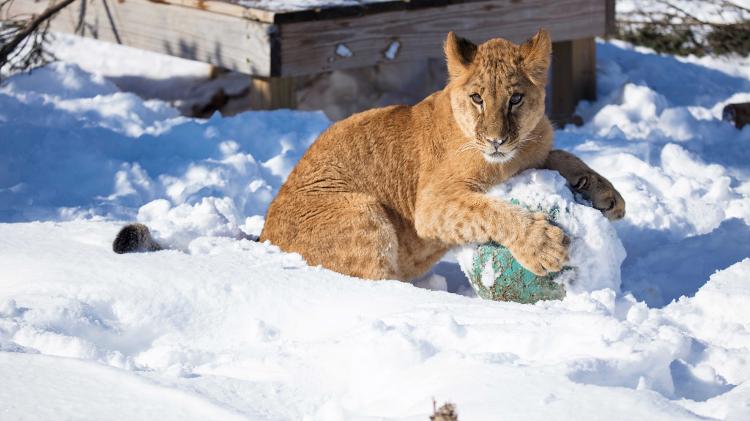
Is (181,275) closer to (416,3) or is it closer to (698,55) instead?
(416,3)

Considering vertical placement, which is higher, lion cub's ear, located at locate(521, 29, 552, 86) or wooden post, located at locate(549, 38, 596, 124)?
lion cub's ear, located at locate(521, 29, 552, 86)

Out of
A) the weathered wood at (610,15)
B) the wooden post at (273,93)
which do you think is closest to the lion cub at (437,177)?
the wooden post at (273,93)

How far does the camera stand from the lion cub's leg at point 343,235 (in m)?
5.69

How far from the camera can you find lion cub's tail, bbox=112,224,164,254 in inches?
221

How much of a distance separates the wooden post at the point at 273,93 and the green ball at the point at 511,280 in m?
Result: 3.68

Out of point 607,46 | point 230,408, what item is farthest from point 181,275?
point 607,46

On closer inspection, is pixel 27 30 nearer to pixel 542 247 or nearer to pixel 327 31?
pixel 327 31

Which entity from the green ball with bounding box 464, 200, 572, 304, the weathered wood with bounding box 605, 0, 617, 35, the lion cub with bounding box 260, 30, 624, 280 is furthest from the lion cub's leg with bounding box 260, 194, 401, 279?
the weathered wood with bounding box 605, 0, 617, 35

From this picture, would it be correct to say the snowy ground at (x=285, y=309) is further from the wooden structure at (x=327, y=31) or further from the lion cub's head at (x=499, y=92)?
the lion cub's head at (x=499, y=92)

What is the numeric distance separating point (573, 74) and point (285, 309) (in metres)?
5.60

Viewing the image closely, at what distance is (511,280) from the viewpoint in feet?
17.4

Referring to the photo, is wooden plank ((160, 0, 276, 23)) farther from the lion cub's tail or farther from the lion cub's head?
the lion cub's tail

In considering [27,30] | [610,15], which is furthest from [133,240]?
[610,15]

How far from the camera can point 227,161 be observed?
7820 millimetres
